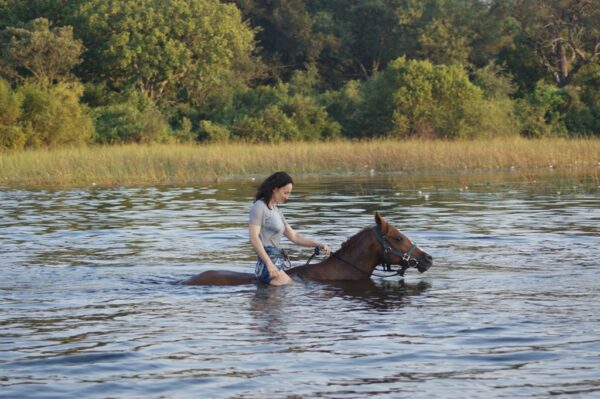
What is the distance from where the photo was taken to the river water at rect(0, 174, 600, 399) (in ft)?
24.2

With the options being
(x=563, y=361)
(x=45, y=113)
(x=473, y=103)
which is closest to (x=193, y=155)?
(x=45, y=113)

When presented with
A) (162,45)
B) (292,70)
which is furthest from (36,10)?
(292,70)

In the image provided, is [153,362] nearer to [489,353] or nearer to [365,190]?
[489,353]

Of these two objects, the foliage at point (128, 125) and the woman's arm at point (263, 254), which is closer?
the woman's arm at point (263, 254)

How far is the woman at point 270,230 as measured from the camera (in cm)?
1101

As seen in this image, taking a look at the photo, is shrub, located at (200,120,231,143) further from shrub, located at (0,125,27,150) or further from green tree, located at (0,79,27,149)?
shrub, located at (0,125,27,150)

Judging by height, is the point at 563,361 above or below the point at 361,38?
below

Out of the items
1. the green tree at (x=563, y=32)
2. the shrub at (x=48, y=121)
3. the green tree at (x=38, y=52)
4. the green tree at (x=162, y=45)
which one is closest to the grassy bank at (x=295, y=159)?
the shrub at (x=48, y=121)

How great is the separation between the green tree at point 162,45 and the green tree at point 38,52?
169cm

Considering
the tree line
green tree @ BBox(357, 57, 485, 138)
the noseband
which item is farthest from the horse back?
green tree @ BBox(357, 57, 485, 138)

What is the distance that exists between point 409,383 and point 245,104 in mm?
42973

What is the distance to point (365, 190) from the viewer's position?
26.5 meters

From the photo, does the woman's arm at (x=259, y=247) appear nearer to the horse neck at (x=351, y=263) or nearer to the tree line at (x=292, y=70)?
the horse neck at (x=351, y=263)

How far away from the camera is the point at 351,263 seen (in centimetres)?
1166
